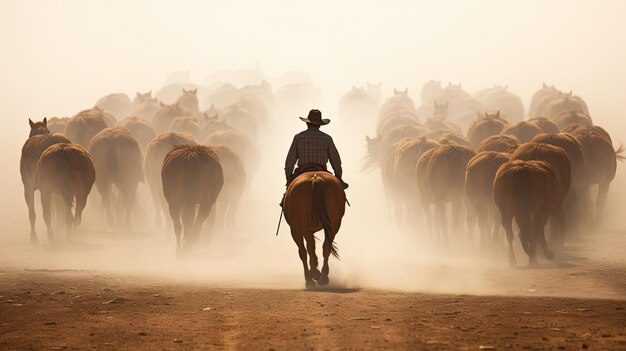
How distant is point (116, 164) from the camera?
78.3 ft

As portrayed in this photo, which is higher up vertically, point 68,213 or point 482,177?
point 482,177

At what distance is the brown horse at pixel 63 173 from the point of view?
65.5ft

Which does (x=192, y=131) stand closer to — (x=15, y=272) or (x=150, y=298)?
(x=15, y=272)

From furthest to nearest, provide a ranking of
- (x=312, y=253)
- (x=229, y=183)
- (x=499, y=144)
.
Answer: (x=229, y=183)
(x=499, y=144)
(x=312, y=253)

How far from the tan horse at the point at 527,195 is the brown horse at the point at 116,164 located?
33.7 feet

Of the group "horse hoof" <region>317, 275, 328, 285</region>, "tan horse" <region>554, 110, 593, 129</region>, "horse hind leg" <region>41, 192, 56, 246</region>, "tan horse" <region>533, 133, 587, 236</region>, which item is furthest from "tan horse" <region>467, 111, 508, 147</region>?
"horse hoof" <region>317, 275, 328, 285</region>

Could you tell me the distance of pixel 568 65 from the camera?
362ft

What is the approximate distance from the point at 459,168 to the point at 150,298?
10.1 m

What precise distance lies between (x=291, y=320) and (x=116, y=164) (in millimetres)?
14370

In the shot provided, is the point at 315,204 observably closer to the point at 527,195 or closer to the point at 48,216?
the point at 527,195

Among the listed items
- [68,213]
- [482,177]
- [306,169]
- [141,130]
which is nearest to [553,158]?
[482,177]

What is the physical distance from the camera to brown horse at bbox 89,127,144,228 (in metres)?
23.7

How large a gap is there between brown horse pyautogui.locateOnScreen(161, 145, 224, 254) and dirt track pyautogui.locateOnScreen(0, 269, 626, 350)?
657 centimetres

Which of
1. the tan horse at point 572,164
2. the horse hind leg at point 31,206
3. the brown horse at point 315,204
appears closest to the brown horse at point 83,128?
the horse hind leg at point 31,206
